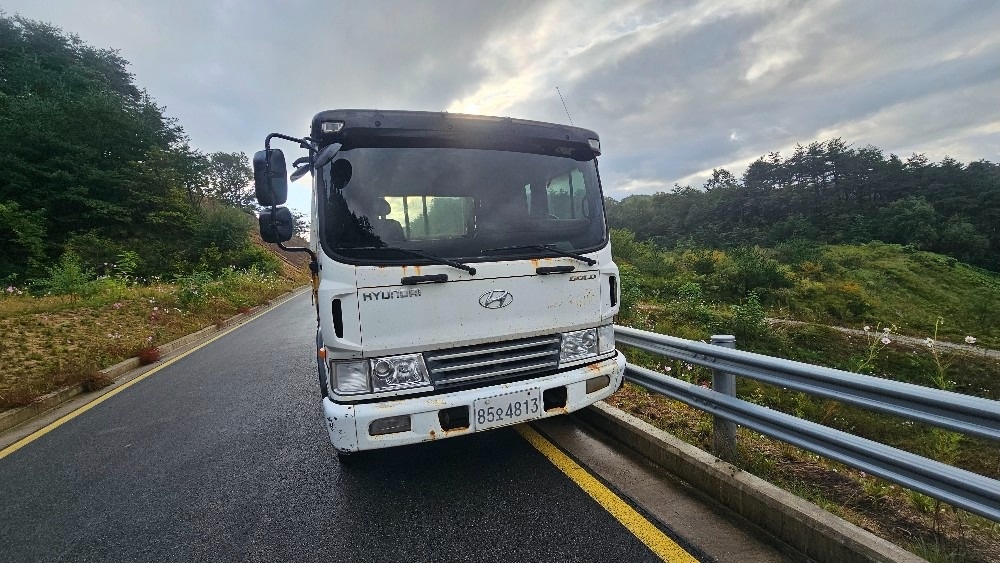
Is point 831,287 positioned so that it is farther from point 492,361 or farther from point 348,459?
point 348,459

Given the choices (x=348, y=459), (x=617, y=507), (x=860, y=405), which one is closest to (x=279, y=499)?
(x=348, y=459)

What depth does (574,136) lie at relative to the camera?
10.4 ft

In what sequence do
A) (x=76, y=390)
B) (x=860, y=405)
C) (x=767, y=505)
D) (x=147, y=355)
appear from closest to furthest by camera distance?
(x=860, y=405) < (x=767, y=505) < (x=76, y=390) < (x=147, y=355)

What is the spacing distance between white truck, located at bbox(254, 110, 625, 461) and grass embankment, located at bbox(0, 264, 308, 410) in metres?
5.37

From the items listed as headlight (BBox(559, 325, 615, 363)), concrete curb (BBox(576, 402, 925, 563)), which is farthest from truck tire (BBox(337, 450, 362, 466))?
concrete curb (BBox(576, 402, 925, 563))

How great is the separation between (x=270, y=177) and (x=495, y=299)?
1.75 meters

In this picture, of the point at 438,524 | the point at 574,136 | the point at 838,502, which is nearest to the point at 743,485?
the point at 838,502

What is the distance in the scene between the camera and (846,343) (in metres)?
13.8

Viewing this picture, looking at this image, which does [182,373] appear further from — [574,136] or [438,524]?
[574,136]

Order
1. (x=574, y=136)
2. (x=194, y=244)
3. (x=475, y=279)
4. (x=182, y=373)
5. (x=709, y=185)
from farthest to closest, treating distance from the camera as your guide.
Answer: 1. (x=709, y=185)
2. (x=194, y=244)
3. (x=182, y=373)
4. (x=574, y=136)
5. (x=475, y=279)

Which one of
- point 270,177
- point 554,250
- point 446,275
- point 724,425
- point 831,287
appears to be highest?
point 270,177

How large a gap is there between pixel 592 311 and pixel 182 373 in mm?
6820

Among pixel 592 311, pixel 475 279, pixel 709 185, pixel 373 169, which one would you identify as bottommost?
pixel 592 311

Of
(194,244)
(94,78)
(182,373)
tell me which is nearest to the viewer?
(182,373)
